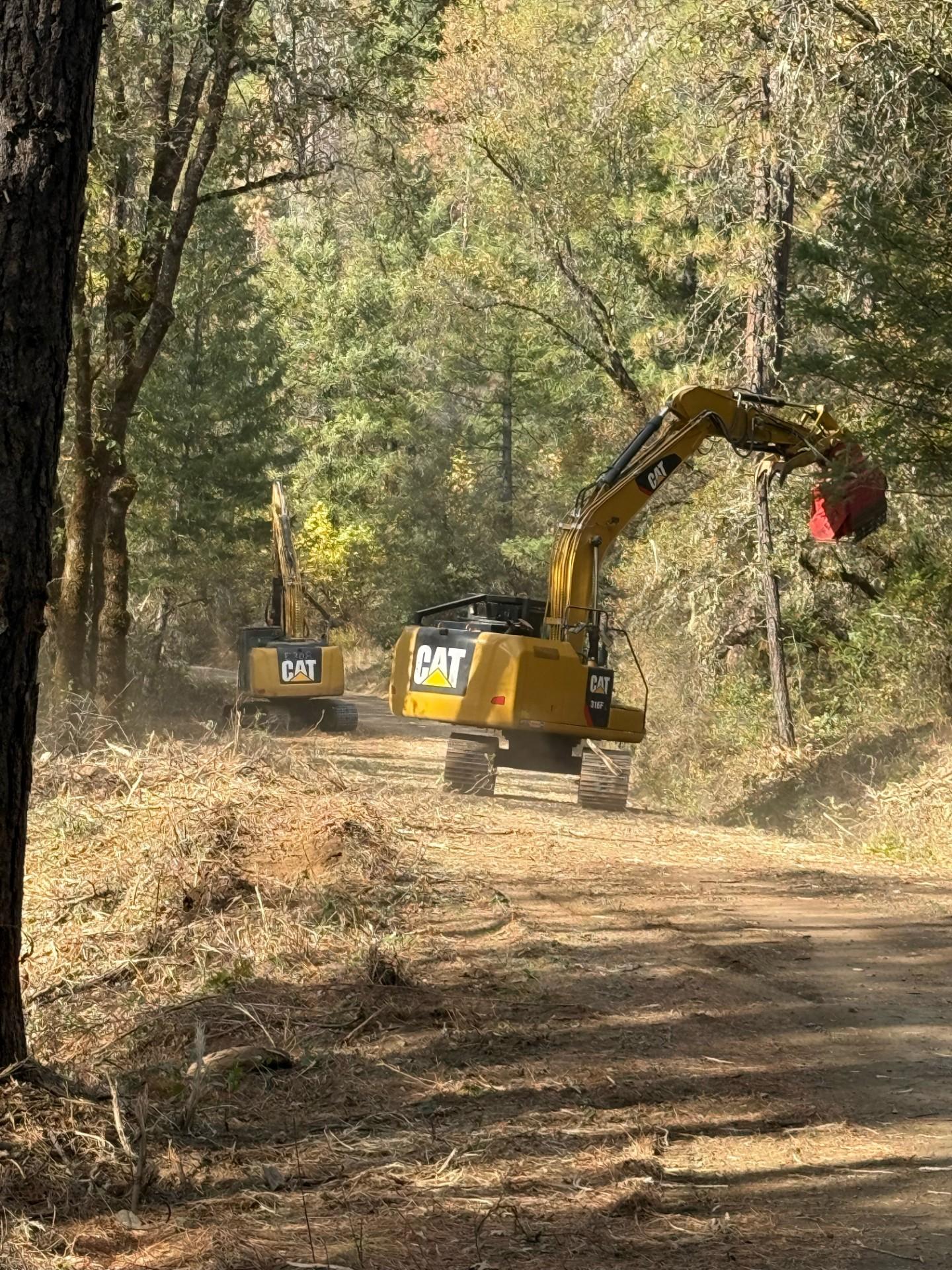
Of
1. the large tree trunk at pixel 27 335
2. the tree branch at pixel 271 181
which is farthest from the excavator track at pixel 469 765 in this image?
the large tree trunk at pixel 27 335

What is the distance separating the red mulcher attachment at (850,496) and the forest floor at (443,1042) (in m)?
5.54

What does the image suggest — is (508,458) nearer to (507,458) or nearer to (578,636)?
(507,458)

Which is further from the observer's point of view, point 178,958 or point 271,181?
point 271,181

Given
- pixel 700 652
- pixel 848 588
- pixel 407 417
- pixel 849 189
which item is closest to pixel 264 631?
pixel 700 652

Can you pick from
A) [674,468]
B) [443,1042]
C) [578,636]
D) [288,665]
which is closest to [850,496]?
[674,468]

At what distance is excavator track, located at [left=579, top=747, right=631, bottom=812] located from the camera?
602 inches

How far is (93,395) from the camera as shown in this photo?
57.4 ft

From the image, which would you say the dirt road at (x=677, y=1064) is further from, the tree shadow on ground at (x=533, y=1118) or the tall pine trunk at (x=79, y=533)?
the tall pine trunk at (x=79, y=533)

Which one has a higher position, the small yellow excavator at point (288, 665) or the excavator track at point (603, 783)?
the small yellow excavator at point (288, 665)

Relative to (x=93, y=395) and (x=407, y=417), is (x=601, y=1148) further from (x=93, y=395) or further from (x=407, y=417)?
(x=407, y=417)

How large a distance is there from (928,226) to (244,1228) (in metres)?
13.5

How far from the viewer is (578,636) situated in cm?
1502

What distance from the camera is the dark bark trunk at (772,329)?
2025 centimetres

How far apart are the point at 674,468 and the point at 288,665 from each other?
933 centimetres
